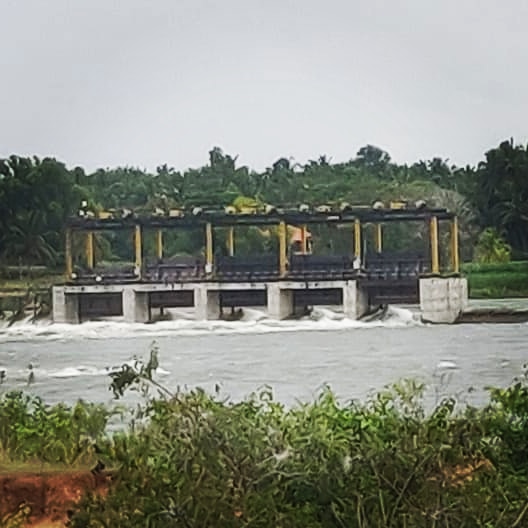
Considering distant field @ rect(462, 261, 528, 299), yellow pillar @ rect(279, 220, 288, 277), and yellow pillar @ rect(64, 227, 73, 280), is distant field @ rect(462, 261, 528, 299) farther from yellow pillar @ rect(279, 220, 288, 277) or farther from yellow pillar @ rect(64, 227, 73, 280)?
yellow pillar @ rect(64, 227, 73, 280)

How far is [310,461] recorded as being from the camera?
9.19 feet

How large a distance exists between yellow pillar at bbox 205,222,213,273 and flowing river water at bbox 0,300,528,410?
16cm

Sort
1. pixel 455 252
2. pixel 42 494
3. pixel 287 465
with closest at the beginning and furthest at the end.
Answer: pixel 287 465 < pixel 42 494 < pixel 455 252

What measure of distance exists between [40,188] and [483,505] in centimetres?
149

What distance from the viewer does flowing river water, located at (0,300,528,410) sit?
9.92 ft

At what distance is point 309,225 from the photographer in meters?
3.14

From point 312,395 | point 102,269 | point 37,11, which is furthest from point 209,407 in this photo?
point 37,11

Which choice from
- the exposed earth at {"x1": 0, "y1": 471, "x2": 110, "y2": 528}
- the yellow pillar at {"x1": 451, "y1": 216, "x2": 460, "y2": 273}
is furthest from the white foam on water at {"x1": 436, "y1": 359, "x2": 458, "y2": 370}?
the exposed earth at {"x1": 0, "y1": 471, "x2": 110, "y2": 528}

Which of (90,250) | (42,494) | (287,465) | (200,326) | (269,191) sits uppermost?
(269,191)

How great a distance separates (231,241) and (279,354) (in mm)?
353

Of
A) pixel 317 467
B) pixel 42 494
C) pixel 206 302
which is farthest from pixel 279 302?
pixel 42 494

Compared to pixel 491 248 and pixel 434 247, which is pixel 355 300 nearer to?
pixel 434 247

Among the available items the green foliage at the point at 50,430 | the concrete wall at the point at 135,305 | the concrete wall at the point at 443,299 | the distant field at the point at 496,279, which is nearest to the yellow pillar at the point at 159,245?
the concrete wall at the point at 135,305

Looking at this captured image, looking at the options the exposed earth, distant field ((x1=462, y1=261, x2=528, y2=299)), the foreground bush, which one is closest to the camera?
the foreground bush
